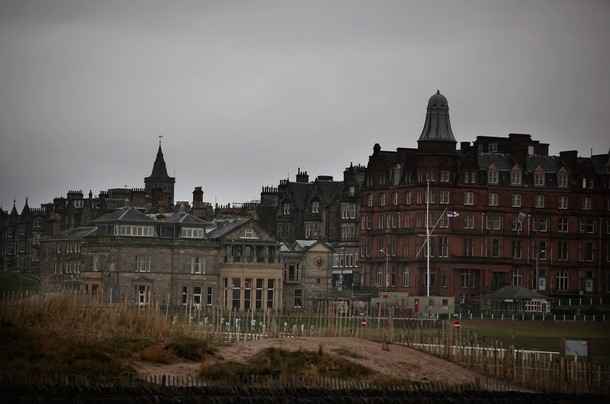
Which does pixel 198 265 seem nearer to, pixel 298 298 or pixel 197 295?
pixel 197 295

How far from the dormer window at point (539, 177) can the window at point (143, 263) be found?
32.5 m

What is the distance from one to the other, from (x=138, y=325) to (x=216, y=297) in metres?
55.2

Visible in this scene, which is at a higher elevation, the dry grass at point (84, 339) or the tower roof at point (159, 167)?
the tower roof at point (159, 167)

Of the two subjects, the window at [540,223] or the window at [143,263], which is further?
the window at [540,223]

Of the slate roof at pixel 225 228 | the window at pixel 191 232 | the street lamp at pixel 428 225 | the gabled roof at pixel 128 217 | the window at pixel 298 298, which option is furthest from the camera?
the window at pixel 298 298

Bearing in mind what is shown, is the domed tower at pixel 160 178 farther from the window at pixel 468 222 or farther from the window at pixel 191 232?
the window at pixel 468 222

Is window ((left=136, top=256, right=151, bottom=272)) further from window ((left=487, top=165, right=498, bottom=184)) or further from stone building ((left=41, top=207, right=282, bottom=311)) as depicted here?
window ((left=487, top=165, right=498, bottom=184))

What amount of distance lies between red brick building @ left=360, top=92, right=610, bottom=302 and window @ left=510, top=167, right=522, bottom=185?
0.26 ft

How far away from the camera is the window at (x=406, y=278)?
145 meters

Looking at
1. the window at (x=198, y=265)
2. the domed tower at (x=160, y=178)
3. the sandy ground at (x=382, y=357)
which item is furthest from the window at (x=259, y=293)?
the sandy ground at (x=382, y=357)

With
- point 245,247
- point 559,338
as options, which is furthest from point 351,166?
point 559,338

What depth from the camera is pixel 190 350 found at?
7644cm

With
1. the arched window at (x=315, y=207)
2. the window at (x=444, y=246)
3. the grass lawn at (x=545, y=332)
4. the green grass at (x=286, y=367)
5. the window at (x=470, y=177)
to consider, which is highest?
the window at (x=470, y=177)

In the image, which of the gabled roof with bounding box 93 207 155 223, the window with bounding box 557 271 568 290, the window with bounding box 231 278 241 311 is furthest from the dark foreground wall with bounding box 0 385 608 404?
the window with bounding box 557 271 568 290
